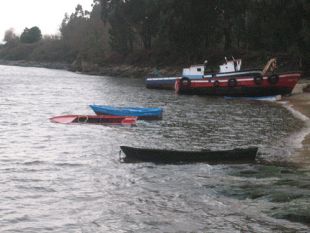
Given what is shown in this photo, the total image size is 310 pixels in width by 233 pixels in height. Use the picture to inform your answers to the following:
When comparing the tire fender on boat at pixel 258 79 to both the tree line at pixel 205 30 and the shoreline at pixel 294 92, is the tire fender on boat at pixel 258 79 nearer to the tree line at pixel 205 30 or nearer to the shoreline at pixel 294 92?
the shoreline at pixel 294 92

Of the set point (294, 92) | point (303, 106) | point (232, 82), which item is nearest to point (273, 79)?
point (294, 92)

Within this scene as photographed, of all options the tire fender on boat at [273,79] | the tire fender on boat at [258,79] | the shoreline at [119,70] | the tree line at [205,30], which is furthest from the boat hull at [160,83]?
the tire fender on boat at [273,79]

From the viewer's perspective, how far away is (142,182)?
15938 millimetres

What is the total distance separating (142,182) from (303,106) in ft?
79.2

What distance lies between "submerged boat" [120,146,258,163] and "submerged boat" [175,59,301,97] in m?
27.7

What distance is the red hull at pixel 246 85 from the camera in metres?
44.8

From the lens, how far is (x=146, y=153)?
723 inches

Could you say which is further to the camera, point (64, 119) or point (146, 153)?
point (64, 119)

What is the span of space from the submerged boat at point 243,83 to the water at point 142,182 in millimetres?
16018

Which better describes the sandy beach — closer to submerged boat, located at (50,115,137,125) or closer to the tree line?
the tree line

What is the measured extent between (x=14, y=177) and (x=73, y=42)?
123 meters

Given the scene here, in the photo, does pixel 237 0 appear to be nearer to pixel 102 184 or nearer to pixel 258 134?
pixel 258 134

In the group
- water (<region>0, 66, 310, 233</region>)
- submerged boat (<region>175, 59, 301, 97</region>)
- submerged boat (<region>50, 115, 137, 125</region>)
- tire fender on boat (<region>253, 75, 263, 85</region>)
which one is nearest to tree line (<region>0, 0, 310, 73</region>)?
submerged boat (<region>175, 59, 301, 97</region>)

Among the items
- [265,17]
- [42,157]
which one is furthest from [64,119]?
[265,17]
